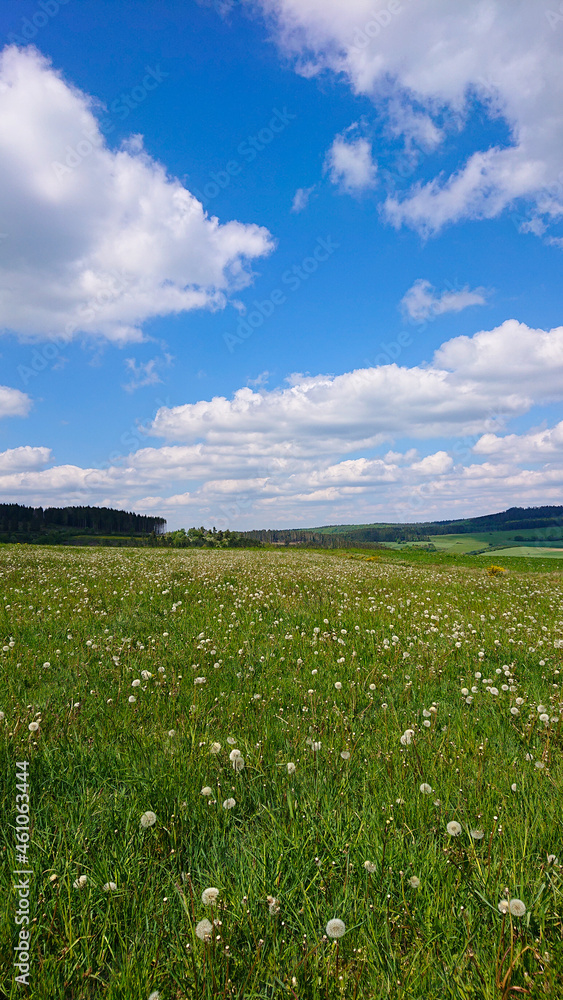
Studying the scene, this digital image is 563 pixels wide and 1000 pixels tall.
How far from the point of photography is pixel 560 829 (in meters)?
2.84

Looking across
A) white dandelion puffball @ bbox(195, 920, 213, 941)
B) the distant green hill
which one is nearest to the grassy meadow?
white dandelion puffball @ bbox(195, 920, 213, 941)

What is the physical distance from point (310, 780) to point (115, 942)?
1604 mm

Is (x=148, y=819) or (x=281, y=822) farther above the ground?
(x=148, y=819)

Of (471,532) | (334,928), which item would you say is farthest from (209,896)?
(471,532)

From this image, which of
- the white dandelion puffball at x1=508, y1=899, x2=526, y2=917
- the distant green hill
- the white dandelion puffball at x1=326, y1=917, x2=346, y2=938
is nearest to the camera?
the white dandelion puffball at x1=326, y1=917, x2=346, y2=938

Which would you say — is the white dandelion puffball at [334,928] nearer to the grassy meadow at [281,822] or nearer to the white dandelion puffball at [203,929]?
the grassy meadow at [281,822]

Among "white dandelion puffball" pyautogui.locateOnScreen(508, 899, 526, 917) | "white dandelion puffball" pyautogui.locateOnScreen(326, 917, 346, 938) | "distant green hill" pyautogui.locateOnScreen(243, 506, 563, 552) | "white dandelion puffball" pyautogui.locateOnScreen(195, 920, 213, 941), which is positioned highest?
"white dandelion puffball" pyautogui.locateOnScreen(326, 917, 346, 938)

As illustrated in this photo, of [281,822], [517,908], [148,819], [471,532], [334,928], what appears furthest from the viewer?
[471,532]

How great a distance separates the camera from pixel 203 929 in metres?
1.93

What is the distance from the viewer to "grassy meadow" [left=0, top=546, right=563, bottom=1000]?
1.93 m

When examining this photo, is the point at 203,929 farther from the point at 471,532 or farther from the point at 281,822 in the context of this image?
the point at 471,532

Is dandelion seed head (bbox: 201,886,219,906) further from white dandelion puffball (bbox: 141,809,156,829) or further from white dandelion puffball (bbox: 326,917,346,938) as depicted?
white dandelion puffball (bbox: 141,809,156,829)

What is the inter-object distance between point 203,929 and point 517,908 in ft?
4.80

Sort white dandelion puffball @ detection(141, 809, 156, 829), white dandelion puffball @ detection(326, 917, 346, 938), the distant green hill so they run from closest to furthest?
white dandelion puffball @ detection(326, 917, 346, 938) → white dandelion puffball @ detection(141, 809, 156, 829) → the distant green hill
